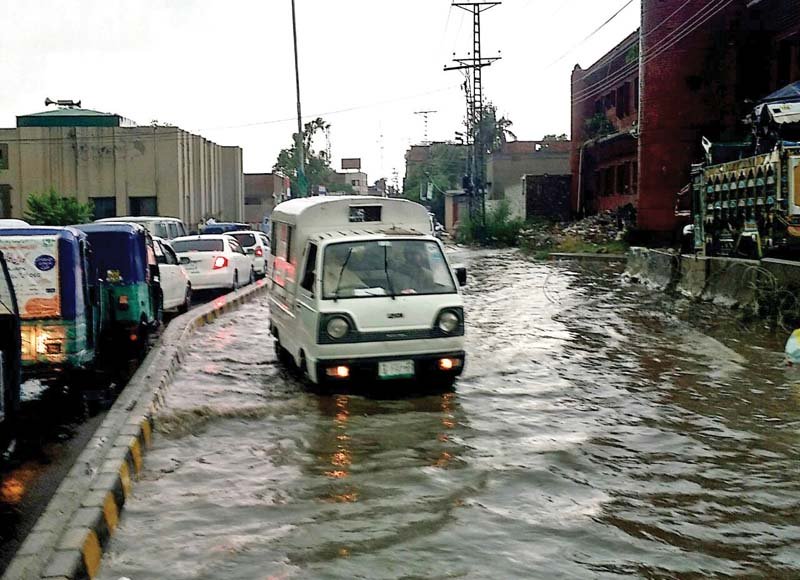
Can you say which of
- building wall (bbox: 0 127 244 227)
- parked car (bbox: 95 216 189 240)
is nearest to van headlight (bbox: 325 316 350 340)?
parked car (bbox: 95 216 189 240)

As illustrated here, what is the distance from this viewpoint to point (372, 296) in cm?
988

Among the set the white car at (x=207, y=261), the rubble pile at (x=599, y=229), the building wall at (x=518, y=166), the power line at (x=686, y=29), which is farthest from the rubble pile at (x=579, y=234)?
the white car at (x=207, y=261)

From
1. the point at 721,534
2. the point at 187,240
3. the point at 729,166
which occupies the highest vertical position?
the point at 729,166

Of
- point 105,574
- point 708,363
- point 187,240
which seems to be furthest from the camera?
point 187,240

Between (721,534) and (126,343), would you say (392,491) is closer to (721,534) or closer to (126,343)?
(721,534)

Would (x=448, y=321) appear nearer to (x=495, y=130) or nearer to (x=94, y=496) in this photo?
(x=94, y=496)

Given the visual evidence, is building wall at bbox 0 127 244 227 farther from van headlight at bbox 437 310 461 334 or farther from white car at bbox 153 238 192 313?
van headlight at bbox 437 310 461 334

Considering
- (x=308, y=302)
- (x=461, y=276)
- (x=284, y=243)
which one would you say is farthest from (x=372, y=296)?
(x=284, y=243)

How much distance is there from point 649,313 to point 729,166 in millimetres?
3069

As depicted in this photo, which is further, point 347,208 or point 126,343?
point 126,343

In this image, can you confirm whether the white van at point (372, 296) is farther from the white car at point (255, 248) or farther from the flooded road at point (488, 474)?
the white car at point (255, 248)

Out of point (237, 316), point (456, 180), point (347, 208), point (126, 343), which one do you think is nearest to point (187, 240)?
point (237, 316)

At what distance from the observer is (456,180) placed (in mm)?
87625

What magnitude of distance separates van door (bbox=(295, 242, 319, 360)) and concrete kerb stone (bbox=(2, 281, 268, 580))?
5.34 feet
